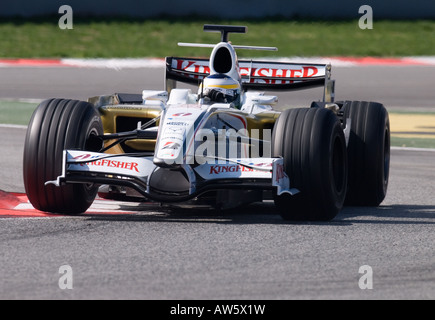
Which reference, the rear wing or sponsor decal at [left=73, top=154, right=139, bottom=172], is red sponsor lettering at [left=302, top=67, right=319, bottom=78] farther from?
sponsor decal at [left=73, top=154, right=139, bottom=172]

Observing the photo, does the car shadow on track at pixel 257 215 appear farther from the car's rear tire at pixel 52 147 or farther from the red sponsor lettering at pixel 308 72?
the red sponsor lettering at pixel 308 72

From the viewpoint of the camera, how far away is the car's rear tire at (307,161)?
8.02 m

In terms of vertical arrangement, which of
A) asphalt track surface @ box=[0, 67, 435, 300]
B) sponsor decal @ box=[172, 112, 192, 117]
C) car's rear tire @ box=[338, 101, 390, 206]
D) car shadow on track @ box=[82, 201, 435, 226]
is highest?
sponsor decal @ box=[172, 112, 192, 117]

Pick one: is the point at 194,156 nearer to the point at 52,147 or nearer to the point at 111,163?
the point at 111,163

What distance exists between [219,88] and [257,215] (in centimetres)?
132

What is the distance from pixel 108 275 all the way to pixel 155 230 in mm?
1613

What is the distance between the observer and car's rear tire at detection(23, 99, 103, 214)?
8242 millimetres

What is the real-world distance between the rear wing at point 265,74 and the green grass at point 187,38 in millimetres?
13529

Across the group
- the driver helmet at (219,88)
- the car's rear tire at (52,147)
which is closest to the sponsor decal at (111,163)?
the car's rear tire at (52,147)

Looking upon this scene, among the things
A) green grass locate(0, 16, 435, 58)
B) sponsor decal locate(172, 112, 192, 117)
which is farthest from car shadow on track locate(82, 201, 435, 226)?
green grass locate(0, 16, 435, 58)

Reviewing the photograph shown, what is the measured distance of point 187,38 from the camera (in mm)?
27172

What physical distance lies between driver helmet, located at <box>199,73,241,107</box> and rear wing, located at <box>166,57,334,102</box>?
108 centimetres
